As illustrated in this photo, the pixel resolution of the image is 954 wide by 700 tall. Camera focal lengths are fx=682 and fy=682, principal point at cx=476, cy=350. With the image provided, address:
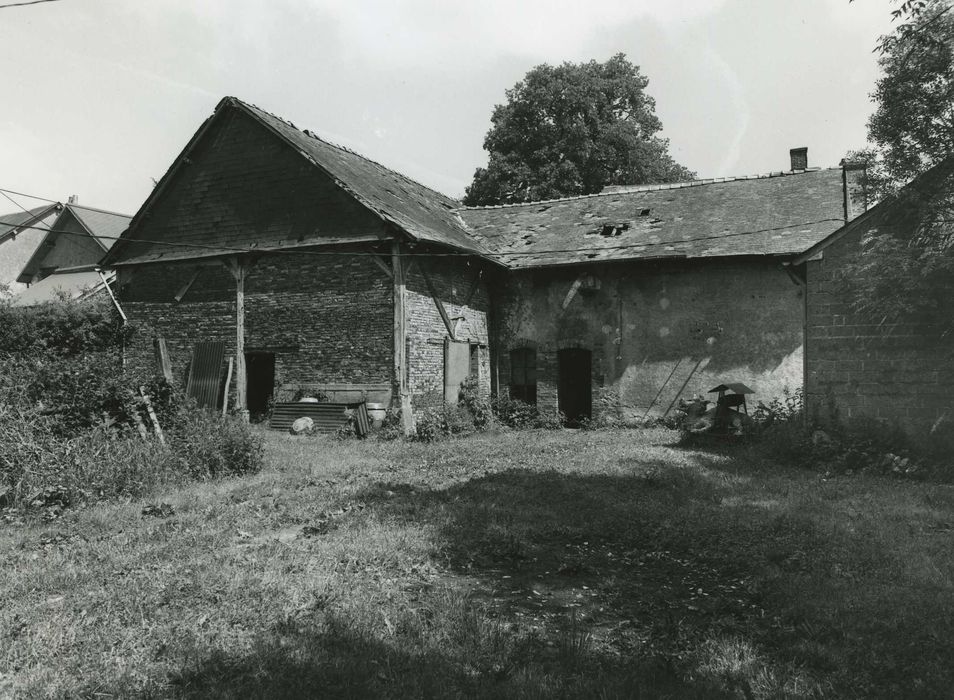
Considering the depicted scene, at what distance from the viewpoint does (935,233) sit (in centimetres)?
1040

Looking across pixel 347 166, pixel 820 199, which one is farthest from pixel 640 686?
pixel 820 199

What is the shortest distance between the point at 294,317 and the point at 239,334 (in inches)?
63.0

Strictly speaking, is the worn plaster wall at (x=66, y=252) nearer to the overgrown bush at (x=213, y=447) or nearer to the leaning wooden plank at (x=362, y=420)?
the leaning wooden plank at (x=362, y=420)

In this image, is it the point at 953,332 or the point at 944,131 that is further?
the point at 953,332

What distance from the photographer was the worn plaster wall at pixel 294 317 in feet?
49.3

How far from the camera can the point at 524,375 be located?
61.5 feet

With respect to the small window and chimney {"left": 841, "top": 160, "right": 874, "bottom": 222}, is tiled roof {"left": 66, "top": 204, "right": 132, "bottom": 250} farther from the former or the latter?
chimney {"left": 841, "top": 160, "right": 874, "bottom": 222}

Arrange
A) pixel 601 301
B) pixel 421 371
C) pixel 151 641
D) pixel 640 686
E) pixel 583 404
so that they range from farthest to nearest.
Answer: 1. pixel 583 404
2. pixel 601 301
3. pixel 421 371
4. pixel 151 641
5. pixel 640 686

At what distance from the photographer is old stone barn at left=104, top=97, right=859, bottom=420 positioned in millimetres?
→ 15281

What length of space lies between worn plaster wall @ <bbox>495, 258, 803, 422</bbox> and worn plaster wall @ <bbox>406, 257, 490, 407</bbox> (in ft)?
3.34

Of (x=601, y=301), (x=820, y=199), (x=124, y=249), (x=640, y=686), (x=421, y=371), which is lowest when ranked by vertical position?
(x=640, y=686)

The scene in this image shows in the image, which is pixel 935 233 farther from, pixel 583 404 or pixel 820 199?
pixel 583 404

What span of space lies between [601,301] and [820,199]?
21.9 ft

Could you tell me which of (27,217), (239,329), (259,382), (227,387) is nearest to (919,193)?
(239,329)
